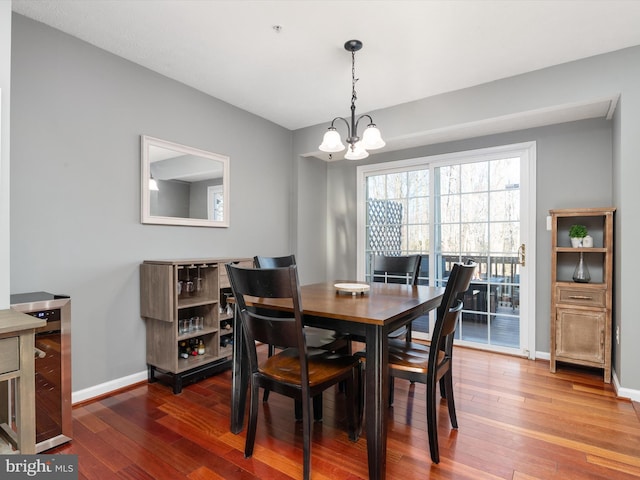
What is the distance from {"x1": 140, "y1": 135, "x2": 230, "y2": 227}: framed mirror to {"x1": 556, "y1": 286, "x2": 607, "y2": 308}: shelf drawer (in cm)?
313

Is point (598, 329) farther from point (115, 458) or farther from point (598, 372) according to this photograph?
point (115, 458)

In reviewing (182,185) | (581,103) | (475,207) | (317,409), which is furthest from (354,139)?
(475,207)

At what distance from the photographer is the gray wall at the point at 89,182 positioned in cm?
215

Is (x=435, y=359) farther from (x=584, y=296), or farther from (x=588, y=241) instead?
(x=588, y=241)

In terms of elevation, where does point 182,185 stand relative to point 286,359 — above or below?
above

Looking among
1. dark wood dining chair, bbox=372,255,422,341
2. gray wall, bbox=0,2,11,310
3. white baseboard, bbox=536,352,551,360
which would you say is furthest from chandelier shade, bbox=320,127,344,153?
white baseboard, bbox=536,352,551,360

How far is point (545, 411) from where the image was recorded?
2262 millimetres

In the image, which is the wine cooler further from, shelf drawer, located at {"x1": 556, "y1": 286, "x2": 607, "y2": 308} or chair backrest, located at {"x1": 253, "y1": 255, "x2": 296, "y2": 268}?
shelf drawer, located at {"x1": 556, "y1": 286, "x2": 607, "y2": 308}

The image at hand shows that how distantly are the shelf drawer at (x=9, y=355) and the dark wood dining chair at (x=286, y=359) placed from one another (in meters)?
0.88

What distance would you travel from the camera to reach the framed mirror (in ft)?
9.12

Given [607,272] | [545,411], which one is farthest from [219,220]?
[607,272]

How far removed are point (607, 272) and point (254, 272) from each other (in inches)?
114

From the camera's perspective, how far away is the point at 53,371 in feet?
6.27

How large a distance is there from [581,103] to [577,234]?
42.4 inches
